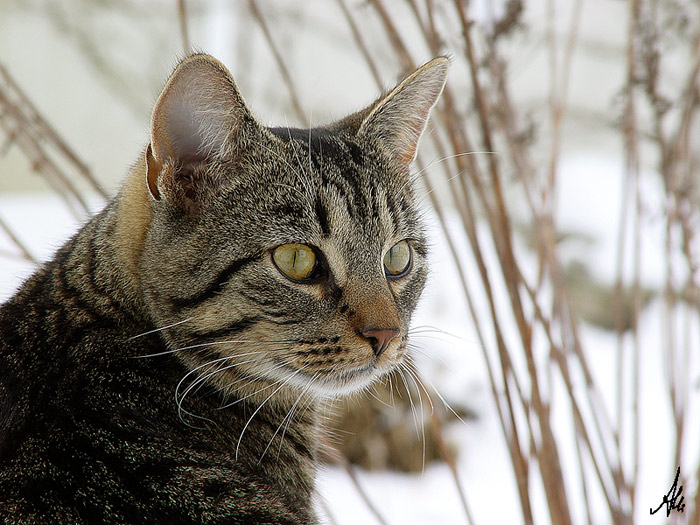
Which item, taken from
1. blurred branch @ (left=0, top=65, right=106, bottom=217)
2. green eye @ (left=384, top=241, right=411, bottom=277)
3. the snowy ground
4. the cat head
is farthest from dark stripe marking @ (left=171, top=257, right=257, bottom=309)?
the snowy ground

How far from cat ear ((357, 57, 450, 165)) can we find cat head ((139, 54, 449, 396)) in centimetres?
2

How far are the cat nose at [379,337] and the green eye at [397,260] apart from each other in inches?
6.0

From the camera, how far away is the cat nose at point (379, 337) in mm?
1155

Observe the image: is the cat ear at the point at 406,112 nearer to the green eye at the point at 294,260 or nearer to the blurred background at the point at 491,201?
the blurred background at the point at 491,201

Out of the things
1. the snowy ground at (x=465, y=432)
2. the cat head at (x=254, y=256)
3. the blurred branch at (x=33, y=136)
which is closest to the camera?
the cat head at (x=254, y=256)

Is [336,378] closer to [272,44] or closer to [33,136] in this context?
[272,44]

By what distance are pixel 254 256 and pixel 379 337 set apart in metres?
0.23

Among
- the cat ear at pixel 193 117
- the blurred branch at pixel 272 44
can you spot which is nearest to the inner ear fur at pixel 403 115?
the blurred branch at pixel 272 44

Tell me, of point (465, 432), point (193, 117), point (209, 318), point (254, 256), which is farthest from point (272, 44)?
point (465, 432)

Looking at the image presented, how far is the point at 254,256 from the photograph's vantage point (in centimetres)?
114

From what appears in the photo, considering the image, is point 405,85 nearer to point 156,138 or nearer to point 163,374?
point 156,138

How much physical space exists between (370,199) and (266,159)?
0.64 ft

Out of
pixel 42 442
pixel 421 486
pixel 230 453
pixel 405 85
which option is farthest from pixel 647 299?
pixel 42 442

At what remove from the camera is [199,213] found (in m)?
1.15
